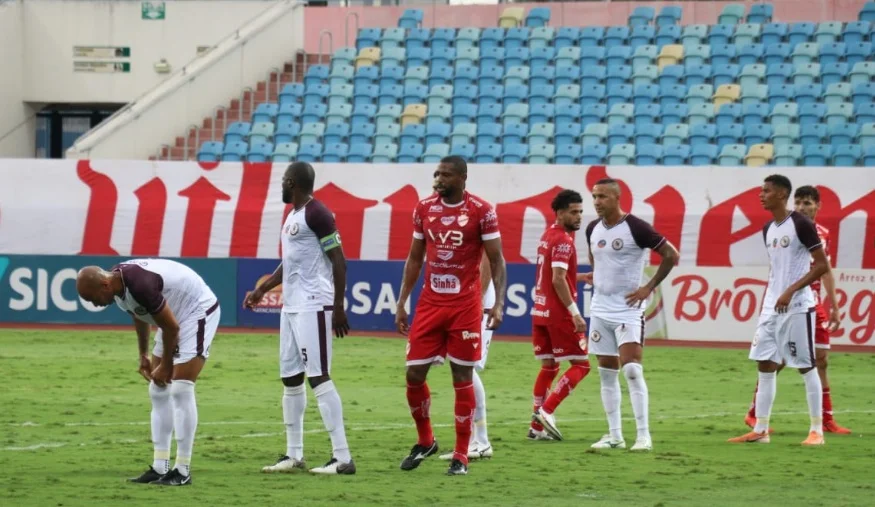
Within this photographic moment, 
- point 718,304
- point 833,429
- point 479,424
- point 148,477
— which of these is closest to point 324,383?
point 148,477

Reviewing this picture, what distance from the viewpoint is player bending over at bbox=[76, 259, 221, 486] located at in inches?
372

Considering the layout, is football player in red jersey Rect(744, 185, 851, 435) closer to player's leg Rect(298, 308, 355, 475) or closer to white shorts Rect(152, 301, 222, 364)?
player's leg Rect(298, 308, 355, 475)

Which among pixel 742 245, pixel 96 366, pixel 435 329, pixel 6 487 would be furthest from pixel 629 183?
pixel 6 487

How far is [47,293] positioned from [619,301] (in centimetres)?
1573

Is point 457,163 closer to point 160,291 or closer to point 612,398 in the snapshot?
point 160,291

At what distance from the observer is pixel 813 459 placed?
11.4 meters

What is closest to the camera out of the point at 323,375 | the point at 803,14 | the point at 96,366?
the point at 323,375

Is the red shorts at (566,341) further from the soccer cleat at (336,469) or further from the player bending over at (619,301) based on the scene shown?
the soccer cleat at (336,469)

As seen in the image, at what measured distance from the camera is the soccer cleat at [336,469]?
401 inches

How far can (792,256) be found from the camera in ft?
40.6

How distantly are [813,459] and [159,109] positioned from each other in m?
22.1

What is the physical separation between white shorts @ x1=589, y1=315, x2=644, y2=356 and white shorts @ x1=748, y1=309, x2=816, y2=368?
4.16 ft

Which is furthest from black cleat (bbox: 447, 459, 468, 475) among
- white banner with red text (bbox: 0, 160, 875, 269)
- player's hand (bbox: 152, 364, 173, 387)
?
white banner with red text (bbox: 0, 160, 875, 269)

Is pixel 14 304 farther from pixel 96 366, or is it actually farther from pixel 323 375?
pixel 323 375
